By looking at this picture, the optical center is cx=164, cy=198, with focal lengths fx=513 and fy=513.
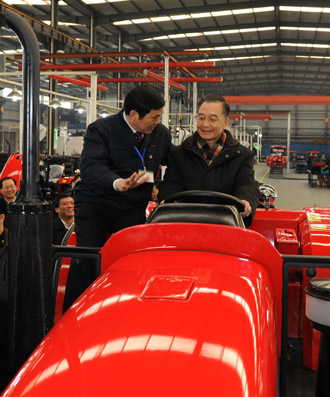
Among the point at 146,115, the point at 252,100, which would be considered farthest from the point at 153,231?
the point at 252,100

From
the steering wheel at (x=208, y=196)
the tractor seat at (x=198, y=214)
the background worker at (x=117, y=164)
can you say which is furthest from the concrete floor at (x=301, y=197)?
the tractor seat at (x=198, y=214)

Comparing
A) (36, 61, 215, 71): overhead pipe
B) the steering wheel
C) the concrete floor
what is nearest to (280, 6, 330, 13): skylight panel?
the concrete floor

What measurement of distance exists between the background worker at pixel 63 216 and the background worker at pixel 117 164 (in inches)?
81.7

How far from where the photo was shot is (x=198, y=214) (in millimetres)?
1876

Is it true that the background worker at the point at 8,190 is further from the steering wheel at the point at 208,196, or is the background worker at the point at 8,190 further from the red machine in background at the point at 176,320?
the red machine in background at the point at 176,320

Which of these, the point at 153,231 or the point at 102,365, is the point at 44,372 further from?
the point at 153,231

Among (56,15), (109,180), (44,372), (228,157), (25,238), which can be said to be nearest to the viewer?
(44,372)

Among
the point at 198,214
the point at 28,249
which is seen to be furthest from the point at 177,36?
the point at 28,249

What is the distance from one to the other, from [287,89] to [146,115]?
38.4 meters

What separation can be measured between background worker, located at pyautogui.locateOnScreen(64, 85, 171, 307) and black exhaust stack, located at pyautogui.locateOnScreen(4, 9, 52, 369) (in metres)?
1.00

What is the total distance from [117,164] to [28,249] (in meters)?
1.29

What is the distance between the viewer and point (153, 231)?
5.50ft

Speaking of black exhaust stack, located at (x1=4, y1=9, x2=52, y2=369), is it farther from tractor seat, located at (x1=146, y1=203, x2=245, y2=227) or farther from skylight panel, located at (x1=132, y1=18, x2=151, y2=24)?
skylight panel, located at (x1=132, y1=18, x2=151, y2=24)

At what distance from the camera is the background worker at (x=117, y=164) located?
2571 mm
